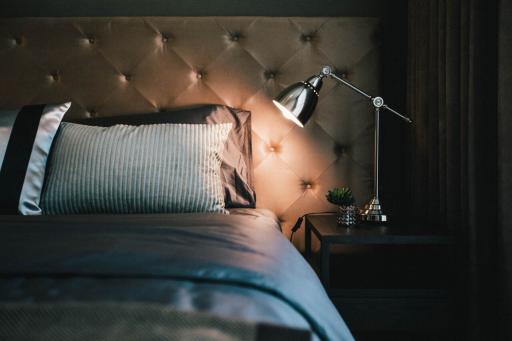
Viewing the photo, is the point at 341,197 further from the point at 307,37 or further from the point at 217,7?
the point at 217,7

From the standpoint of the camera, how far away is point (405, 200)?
1.95 meters

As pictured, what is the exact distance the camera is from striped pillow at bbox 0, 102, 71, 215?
1.41m

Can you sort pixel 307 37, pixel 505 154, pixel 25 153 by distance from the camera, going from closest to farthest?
pixel 505 154 → pixel 25 153 → pixel 307 37

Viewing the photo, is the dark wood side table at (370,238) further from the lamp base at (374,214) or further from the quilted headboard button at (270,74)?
the quilted headboard button at (270,74)

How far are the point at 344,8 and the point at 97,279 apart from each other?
1719 mm

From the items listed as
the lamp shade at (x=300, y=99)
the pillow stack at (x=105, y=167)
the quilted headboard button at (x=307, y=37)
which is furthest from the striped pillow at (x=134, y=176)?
the quilted headboard button at (x=307, y=37)

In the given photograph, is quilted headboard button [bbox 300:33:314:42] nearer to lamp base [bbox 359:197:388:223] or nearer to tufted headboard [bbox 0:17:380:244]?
tufted headboard [bbox 0:17:380:244]

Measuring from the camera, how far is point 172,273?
689 millimetres

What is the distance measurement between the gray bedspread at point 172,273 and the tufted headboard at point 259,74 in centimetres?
96

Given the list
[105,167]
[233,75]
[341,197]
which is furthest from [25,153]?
[341,197]

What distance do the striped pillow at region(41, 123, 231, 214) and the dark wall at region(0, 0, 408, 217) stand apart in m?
0.81

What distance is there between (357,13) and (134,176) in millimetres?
1278

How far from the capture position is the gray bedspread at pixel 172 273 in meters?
0.61

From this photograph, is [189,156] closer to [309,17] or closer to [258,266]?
[258,266]
